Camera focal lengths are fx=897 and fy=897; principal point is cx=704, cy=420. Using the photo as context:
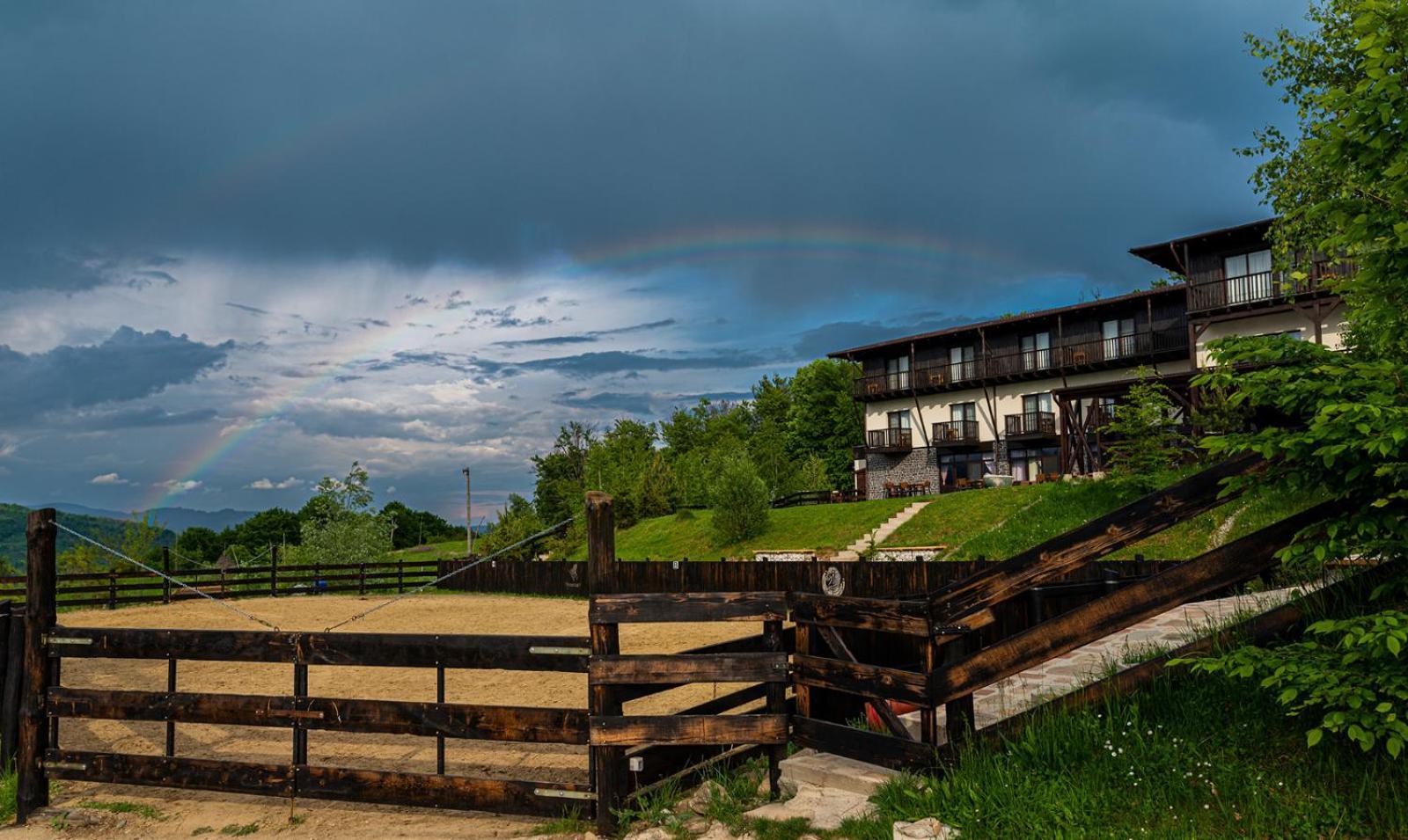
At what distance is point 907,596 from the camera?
27.2ft

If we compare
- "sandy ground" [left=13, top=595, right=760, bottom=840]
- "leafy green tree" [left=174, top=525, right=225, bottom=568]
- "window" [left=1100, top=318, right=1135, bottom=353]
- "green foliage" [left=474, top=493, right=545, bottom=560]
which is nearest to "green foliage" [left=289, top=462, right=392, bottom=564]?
"green foliage" [left=474, top=493, right=545, bottom=560]

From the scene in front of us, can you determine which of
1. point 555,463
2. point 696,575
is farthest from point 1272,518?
point 555,463

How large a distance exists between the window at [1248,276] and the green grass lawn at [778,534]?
16501mm

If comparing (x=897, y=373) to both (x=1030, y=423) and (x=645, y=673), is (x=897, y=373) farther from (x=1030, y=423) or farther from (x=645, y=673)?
(x=645, y=673)

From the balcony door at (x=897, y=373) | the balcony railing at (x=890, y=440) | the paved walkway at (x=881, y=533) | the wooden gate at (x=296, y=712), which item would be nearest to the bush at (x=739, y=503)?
the paved walkway at (x=881, y=533)

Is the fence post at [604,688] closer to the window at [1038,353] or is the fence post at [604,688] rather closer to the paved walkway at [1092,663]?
the paved walkway at [1092,663]

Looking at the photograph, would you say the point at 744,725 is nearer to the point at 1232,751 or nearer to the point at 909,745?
the point at 909,745

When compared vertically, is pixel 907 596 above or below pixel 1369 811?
above

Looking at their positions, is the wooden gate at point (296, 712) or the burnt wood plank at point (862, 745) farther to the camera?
the wooden gate at point (296, 712)

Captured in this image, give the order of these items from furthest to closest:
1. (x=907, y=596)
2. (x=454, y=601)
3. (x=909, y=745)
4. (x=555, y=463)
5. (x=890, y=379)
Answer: (x=555, y=463) → (x=890, y=379) → (x=454, y=601) → (x=907, y=596) → (x=909, y=745)

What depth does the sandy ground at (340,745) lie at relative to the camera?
7.27m

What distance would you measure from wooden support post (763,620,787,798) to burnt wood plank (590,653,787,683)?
12 cm

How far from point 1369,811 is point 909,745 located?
2569 millimetres

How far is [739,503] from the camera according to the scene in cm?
4309
